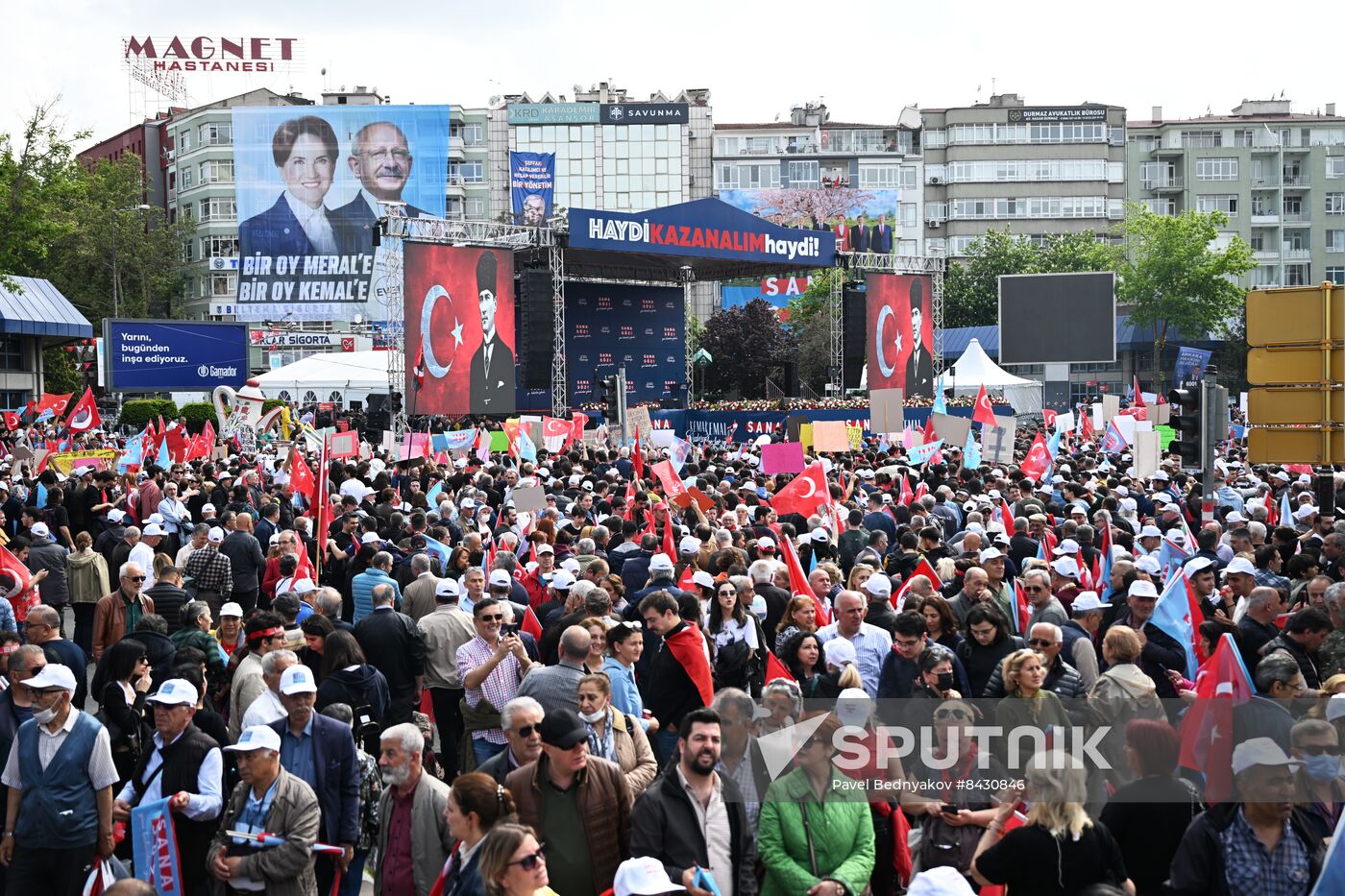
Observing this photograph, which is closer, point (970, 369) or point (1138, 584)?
point (1138, 584)

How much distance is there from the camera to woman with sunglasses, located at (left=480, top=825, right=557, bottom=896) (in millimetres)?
4246

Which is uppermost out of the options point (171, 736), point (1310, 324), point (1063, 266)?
point (1063, 266)

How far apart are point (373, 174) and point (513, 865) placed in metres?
75.9

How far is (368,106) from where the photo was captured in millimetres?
76000

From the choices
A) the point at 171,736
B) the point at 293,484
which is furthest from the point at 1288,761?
the point at 293,484

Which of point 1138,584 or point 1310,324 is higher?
point 1310,324

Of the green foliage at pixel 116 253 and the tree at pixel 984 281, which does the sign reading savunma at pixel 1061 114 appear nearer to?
the tree at pixel 984 281

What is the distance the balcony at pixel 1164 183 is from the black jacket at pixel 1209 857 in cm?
9433

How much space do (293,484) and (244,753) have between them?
11051mm

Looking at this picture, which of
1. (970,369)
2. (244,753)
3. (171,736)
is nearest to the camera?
(244,753)

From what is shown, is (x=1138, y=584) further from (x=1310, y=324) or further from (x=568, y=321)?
(x=568, y=321)

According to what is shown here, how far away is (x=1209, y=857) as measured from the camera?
→ 15.4ft

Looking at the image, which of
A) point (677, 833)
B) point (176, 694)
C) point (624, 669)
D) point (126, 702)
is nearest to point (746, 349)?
point (624, 669)

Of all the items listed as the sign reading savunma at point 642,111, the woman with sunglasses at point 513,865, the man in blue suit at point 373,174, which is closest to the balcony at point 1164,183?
the sign reading savunma at point 642,111
